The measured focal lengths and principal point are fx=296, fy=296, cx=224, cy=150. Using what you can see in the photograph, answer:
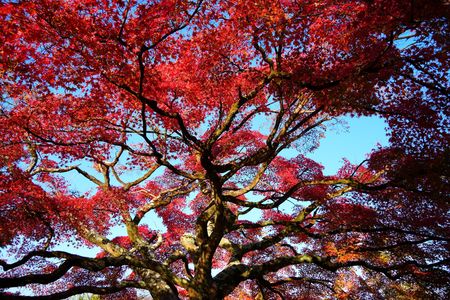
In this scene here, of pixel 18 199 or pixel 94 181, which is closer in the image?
pixel 18 199

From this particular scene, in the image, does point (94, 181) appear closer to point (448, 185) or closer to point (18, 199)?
point (18, 199)

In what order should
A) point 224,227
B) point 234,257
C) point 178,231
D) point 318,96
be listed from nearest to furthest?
1. point 318,96
2. point 224,227
3. point 234,257
4. point 178,231

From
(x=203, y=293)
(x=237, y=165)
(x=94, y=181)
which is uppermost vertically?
(x=94, y=181)

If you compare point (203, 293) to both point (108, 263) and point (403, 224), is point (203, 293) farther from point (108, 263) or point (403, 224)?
point (403, 224)

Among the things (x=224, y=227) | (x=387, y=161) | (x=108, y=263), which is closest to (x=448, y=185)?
(x=387, y=161)

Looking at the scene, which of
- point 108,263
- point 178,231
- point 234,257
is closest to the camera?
point 108,263

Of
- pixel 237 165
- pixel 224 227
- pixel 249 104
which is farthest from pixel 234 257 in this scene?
pixel 249 104

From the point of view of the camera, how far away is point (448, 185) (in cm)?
→ 894

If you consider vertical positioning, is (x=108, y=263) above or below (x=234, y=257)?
below

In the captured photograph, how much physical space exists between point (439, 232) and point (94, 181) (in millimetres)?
14910

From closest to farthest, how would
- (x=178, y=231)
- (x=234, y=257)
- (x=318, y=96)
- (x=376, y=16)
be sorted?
1. (x=376, y=16)
2. (x=318, y=96)
3. (x=234, y=257)
4. (x=178, y=231)

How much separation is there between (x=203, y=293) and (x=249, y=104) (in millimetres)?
8122

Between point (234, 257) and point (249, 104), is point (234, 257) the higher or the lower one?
the lower one

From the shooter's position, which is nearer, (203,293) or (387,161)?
(203,293)
